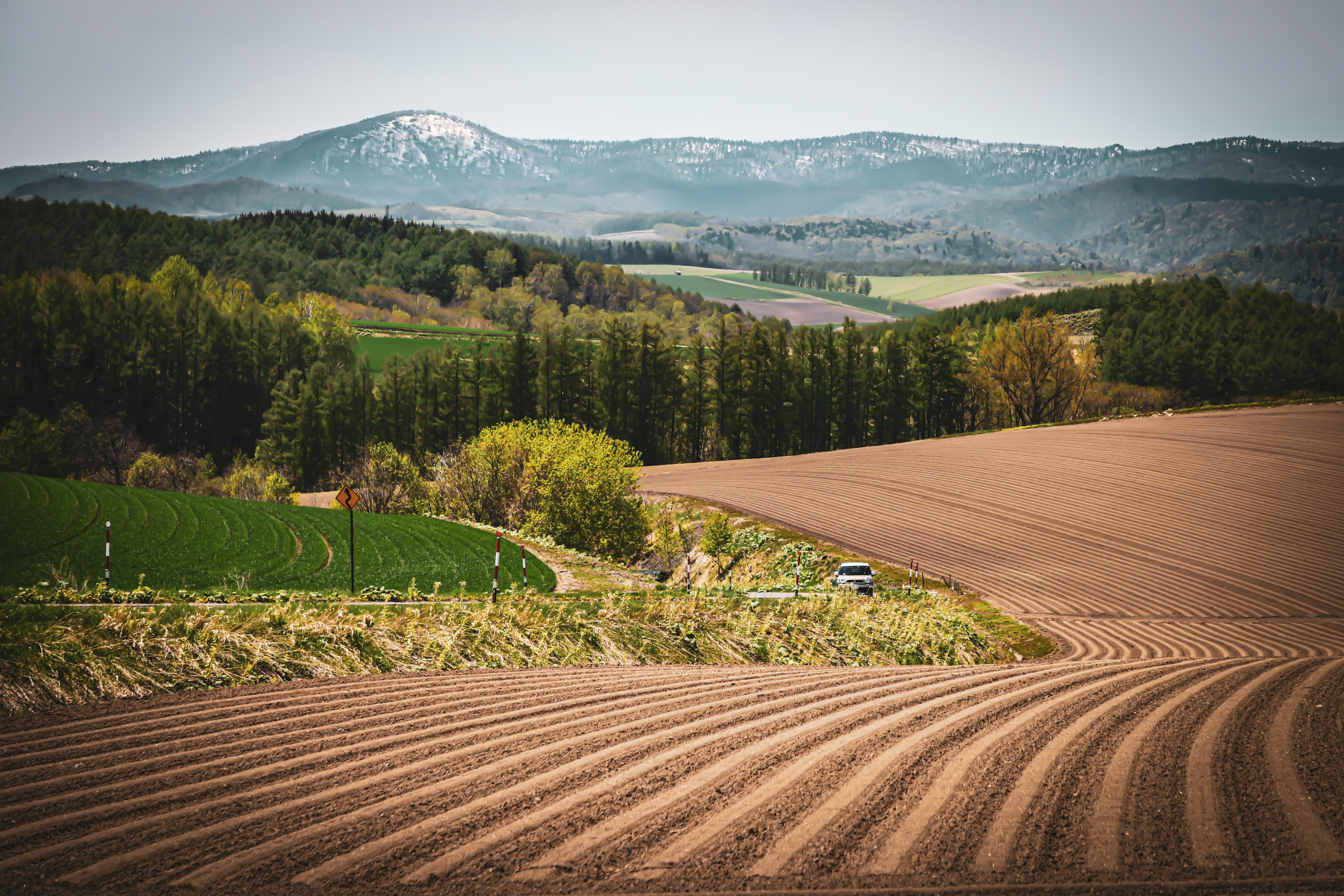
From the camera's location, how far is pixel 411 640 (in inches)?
470

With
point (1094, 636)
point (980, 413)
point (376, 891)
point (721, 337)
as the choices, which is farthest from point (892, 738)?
point (980, 413)

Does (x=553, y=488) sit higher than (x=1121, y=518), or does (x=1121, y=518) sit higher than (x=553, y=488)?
(x=553, y=488)

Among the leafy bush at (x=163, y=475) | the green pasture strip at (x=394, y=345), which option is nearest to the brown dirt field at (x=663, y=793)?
the leafy bush at (x=163, y=475)

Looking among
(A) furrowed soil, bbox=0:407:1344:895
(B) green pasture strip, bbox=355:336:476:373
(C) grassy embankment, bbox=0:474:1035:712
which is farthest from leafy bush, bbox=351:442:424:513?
(B) green pasture strip, bbox=355:336:476:373

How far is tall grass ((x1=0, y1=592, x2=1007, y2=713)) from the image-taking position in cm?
909

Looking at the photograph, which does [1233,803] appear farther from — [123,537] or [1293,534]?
[1293,534]

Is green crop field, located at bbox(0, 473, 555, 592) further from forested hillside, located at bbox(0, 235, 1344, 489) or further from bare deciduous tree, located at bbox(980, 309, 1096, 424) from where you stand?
bare deciduous tree, located at bbox(980, 309, 1096, 424)

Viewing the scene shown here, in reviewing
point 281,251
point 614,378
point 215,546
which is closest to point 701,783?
point 215,546

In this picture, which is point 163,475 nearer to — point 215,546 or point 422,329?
point 215,546

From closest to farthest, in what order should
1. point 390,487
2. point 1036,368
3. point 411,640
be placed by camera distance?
point 411,640
point 390,487
point 1036,368

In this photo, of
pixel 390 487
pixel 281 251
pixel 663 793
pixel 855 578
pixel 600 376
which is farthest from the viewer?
pixel 281 251

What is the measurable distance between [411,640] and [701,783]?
21.6ft

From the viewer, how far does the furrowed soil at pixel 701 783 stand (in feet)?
17.9

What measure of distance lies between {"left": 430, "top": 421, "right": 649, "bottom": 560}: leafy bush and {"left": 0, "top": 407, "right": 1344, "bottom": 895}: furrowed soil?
26652mm
